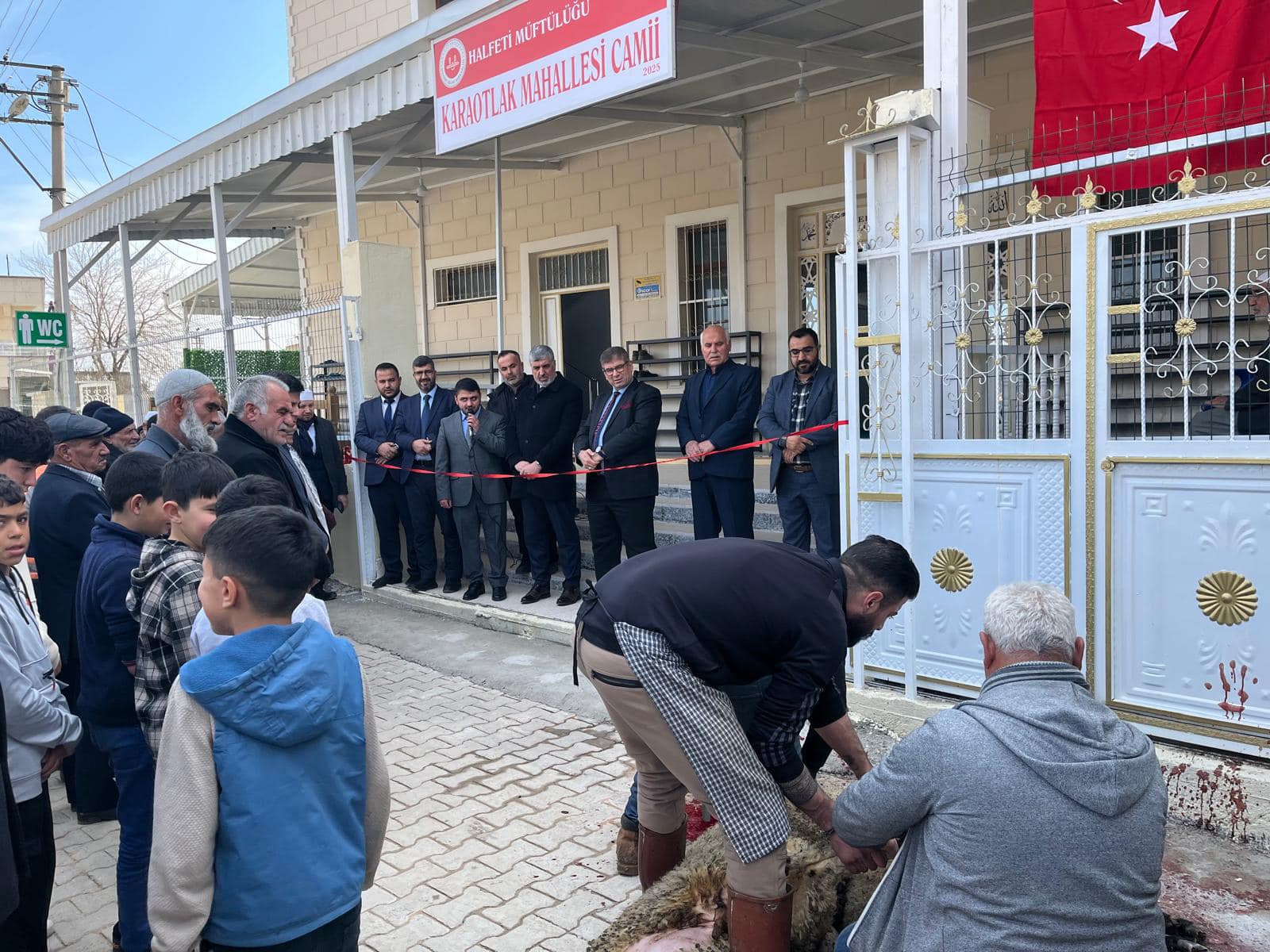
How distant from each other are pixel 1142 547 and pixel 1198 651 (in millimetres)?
444

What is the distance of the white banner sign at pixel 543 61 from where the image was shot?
5336 millimetres

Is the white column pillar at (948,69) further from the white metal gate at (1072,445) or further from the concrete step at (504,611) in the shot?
the concrete step at (504,611)

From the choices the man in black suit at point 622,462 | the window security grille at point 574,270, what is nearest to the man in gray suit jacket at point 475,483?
the man in black suit at point 622,462

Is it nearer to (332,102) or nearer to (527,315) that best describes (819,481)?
(332,102)

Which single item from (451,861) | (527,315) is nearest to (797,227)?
(527,315)

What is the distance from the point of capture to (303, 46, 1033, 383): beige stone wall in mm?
8742

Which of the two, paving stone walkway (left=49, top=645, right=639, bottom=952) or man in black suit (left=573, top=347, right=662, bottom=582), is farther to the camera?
man in black suit (left=573, top=347, right=662, bottom=582)

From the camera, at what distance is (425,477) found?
25.3 ft

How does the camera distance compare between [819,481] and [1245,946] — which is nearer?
[1245,946]

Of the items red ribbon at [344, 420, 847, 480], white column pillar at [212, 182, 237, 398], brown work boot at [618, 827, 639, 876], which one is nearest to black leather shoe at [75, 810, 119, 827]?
brown work boot at [618, 827, 639, 876]

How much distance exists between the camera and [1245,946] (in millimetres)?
2734

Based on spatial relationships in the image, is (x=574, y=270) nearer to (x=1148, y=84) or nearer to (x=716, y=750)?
(x=1148, y=84)

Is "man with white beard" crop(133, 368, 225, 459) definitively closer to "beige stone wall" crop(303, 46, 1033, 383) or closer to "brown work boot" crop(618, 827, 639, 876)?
"brown work boot" crop(618, 827, 639, 876)

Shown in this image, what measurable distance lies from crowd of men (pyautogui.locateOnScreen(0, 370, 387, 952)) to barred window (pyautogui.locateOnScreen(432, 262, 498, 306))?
27.3ft
